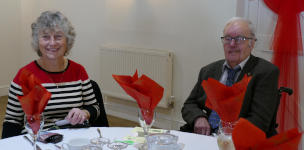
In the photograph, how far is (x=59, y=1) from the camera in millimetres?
5215

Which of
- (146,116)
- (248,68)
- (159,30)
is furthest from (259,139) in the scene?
(159,30)

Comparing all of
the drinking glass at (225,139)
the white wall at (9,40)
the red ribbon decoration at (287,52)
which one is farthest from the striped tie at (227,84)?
the white wall at (9,40)

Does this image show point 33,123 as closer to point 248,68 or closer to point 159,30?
point 248,68

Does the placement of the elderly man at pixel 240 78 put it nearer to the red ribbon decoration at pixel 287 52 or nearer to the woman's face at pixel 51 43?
the red ribbon decoration at pixel 287 52

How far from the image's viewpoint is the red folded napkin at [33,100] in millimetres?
1507

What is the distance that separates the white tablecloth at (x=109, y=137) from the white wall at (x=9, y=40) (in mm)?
4244

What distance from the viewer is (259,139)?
1.04 metres

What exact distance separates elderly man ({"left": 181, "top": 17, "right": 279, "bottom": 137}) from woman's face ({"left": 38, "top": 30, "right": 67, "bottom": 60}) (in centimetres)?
96

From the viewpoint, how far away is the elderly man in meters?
2.26

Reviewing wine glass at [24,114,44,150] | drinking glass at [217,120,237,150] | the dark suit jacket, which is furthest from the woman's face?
drinking glass at [217,120,237,150]

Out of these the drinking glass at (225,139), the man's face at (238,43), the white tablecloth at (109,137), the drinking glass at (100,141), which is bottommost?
the white tablecloth at (109,137)

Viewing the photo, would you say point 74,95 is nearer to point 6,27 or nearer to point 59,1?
point 59,1

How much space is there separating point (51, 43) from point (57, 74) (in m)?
0.20

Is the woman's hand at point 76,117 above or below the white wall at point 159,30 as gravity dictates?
below
